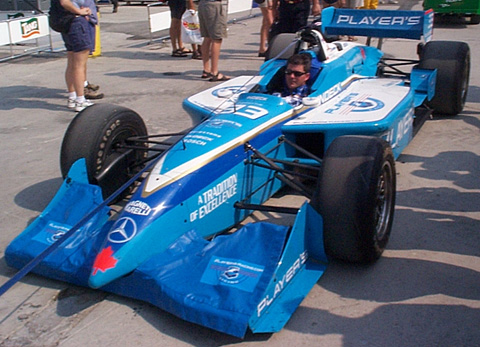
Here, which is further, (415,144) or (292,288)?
(415,144)

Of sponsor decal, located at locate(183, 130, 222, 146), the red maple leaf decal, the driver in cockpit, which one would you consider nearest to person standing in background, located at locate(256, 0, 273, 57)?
the driver in cockpit

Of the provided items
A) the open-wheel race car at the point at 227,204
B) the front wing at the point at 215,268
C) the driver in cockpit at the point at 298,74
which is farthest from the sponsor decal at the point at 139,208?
the driver in cockpit at the point at 298,74

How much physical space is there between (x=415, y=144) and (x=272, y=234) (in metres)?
3.23

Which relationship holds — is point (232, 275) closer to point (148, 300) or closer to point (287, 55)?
point (148, 300)

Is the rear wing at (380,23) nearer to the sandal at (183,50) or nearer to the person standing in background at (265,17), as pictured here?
the person standing in background at (265,17)

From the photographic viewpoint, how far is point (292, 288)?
3.39 metres

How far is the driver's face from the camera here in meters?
5.11

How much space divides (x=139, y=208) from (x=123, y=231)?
0.19 m

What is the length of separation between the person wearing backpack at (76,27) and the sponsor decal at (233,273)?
15.6ft

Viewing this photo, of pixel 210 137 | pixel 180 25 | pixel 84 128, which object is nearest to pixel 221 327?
pixel 210 137

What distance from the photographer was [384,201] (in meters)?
3.94

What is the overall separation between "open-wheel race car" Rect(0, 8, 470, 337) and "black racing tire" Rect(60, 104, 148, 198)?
0.03 ft

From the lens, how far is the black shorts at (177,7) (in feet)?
34.9

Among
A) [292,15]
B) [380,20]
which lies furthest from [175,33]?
[380,20]
